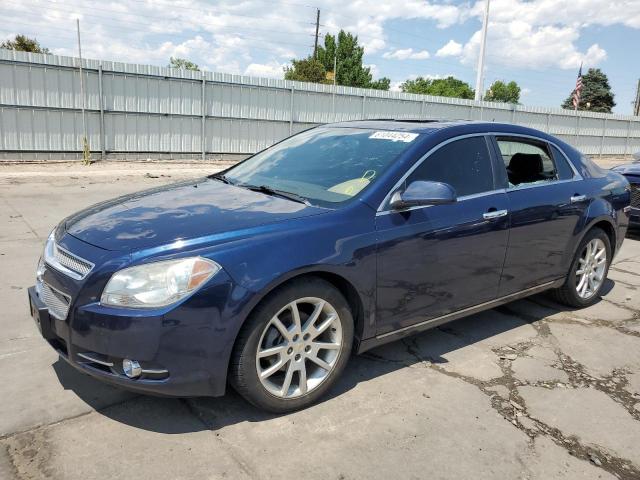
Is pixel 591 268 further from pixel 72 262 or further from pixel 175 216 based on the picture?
pixel 72 262

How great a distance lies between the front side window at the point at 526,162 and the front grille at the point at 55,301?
314 centimetres

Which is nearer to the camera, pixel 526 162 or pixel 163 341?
pixel 163 341

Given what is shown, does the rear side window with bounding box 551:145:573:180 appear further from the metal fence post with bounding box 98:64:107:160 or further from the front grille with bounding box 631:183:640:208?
the metal fence post with bounding box 98:64:107:160

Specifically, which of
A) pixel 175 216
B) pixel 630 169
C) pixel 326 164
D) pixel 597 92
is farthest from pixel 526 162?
pixel 597 92

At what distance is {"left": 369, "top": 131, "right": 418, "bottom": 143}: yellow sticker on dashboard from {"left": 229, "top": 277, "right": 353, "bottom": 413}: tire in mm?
1284

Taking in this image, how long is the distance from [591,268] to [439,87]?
309 feet

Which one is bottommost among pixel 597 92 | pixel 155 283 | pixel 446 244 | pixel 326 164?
pixel 155 283

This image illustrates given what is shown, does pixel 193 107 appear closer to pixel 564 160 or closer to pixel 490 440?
pixel 564 160

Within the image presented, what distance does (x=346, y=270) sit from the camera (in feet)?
9.88

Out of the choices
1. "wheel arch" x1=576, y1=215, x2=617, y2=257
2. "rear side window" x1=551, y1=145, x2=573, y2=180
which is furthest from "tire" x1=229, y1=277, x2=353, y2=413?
"wheel arch" x1=576, y1=215, x2=617, y2=257

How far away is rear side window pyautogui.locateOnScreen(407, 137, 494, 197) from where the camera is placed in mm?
3582

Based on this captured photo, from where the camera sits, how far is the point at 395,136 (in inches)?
149

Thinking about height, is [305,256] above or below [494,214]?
below

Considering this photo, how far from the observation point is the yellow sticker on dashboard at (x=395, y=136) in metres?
3.68
